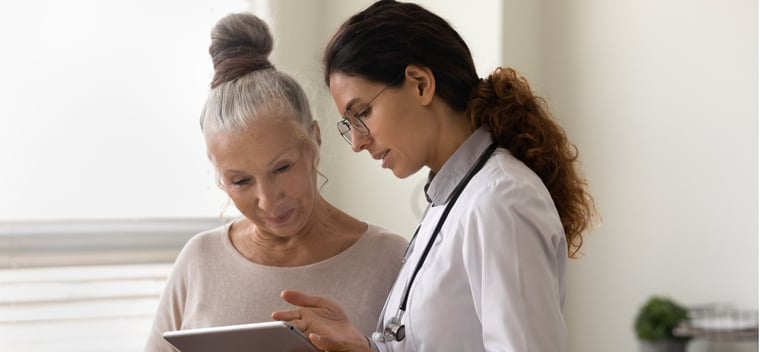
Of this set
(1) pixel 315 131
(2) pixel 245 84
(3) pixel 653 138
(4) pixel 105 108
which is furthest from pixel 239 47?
(3) pixel 653 138

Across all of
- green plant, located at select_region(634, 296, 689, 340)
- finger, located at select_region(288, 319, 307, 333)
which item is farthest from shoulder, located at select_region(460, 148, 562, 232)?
green plant, located at select_region(634, 296, 689, 340)

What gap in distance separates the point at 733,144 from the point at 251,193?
56.2 inches

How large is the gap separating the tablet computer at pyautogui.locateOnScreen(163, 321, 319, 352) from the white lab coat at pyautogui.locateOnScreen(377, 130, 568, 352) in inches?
7.0

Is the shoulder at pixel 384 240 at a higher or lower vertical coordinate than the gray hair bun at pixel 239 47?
lower

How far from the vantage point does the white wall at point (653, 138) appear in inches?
105

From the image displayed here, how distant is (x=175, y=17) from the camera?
10.5 feet

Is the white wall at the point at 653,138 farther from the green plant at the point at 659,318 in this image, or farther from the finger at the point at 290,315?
the finger at the point at 290,315

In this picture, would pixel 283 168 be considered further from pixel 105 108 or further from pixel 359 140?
pixel 105 108

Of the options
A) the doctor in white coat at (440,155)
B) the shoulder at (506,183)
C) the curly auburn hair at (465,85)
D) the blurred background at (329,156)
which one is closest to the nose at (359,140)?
the doctor in white coat at (440,155)

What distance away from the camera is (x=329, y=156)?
116 inches

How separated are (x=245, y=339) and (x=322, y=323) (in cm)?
13

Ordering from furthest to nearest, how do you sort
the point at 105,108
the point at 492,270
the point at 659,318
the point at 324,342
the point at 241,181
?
the point at 105,108 < the point at 659,318 < the point at 241,181 < the point at 324,342 < the point at 492,270

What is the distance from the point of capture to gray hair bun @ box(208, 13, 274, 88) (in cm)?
214

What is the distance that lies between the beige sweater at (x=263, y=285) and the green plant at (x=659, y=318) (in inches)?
43.2
